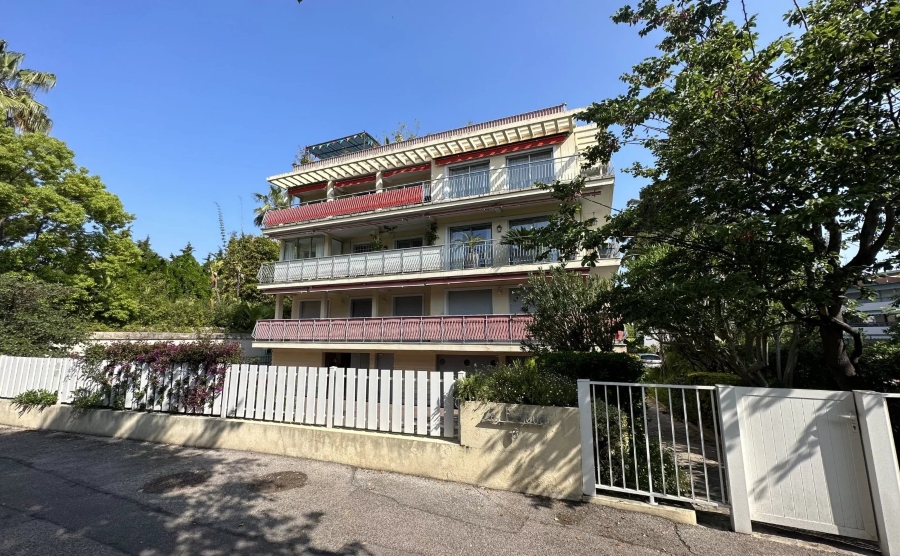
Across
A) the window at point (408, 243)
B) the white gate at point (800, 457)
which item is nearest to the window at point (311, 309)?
the window at point (408, 243)

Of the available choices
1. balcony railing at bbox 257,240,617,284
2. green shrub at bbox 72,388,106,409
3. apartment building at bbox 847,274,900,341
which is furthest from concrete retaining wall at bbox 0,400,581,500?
balcony railing at bbox 257,240,617,284

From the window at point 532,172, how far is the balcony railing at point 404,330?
18.5 ft

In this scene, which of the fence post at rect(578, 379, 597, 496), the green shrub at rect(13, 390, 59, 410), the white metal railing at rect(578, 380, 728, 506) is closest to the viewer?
the white metal railing at rect(578, 380, 728, 506)

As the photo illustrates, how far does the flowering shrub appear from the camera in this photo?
7.11 meters

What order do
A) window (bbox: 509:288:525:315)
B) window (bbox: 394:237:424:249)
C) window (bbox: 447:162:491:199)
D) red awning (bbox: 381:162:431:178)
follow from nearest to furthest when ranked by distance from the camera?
1. window (bbox: 509:288:525:315)
2. window (bbox: 447:162:491:199)
3. red awning (bbox: 381:162:431:178)
4. window (bbox: 394:237:424:249)

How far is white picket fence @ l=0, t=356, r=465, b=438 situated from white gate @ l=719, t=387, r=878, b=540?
3421 millimetres

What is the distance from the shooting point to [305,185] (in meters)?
20.4

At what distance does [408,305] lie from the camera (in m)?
17.2

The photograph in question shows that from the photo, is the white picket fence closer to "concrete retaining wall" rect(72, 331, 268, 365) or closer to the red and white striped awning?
"concrete retaining wall" rect(72, 331, 268, 365)

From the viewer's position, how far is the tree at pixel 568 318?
27.8ft

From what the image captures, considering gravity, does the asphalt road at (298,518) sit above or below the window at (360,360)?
below

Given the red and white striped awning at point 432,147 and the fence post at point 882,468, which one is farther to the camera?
the red and white striped awning at point 432,147

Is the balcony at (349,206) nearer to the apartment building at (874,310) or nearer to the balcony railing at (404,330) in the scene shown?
the balcony railing at (404,330)

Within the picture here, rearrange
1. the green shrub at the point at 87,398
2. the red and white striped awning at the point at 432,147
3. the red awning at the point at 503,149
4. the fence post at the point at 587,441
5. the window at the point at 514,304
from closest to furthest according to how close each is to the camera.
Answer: the fence post at the point at 587,441
the green shrub at the point at 87,398
the window at the point at 514,304
the red and white striped awning at the point at 432,147
the red awning at the point at 503,149
